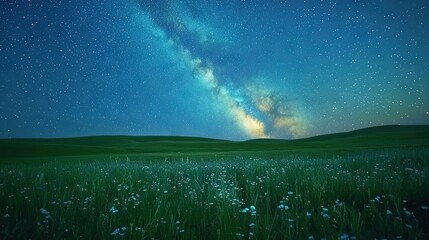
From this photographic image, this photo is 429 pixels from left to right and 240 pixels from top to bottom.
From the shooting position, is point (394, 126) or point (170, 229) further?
point (394, 126)

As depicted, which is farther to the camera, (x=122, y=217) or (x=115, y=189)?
(x=115, y=189)

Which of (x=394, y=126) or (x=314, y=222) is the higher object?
(x=394, y=126)

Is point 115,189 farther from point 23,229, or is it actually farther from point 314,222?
point 314,222

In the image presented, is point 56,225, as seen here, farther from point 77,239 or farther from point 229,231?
point 229,231

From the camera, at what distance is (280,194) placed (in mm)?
5070

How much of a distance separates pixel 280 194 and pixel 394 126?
4745 inches

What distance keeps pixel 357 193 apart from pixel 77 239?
180 inches

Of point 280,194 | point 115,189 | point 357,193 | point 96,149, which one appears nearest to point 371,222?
point 357,193

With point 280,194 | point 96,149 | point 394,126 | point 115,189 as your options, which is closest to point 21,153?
point 96,149

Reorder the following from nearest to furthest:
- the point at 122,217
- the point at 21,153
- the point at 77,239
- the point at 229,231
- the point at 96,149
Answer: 1. the point at 77,239
2. the point at 229,231
3. the point at 122,217
4. the point at 21,153
5. the point at 96,149

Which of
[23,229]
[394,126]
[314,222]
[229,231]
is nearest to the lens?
[229,231]

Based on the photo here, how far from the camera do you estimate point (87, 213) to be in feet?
13.0

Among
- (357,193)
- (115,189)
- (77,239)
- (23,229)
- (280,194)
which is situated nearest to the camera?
(77,239)

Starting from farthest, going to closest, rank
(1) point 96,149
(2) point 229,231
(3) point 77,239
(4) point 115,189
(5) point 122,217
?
(1) point 96,149 → (4) point 115,189 → (5) point 122,217 → (2) point 229,231 → (3) point 77,239
